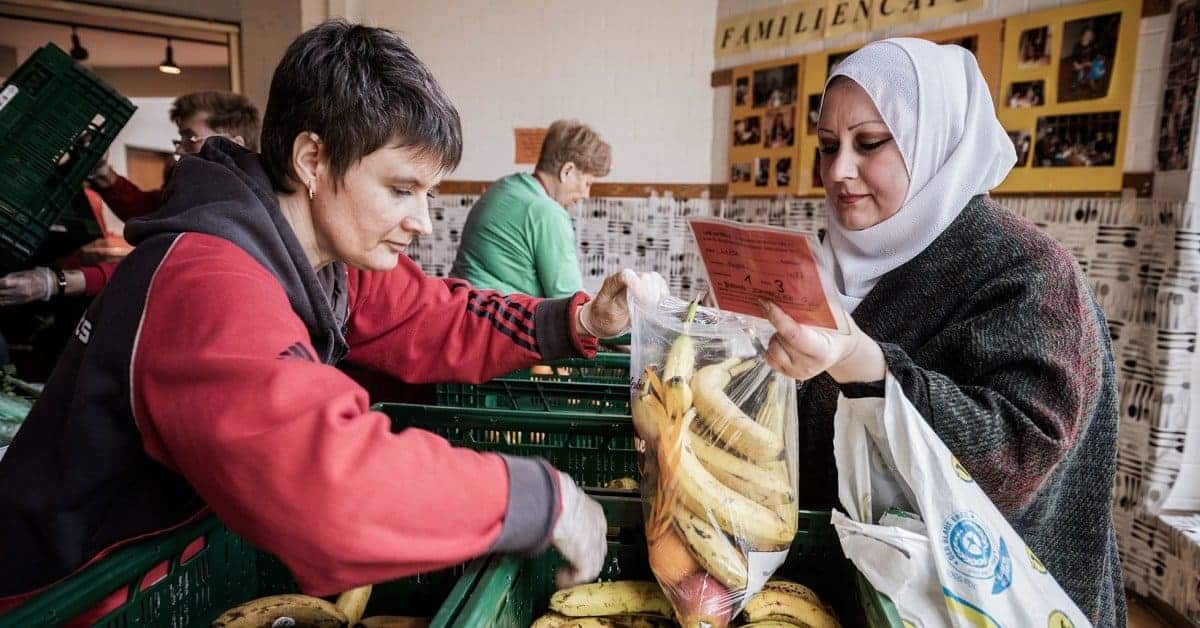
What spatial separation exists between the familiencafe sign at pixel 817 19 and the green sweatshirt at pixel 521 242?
1616mm

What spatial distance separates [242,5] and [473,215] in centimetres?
279

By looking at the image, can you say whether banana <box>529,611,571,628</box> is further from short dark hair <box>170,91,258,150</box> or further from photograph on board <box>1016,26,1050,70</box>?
photograph on board <box>1016,26,1050,70</box>

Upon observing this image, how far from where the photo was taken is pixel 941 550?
90 cm

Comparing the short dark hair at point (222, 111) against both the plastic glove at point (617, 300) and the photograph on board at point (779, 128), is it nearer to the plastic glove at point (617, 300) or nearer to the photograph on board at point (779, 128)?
the plastic glove at point (617, 300)

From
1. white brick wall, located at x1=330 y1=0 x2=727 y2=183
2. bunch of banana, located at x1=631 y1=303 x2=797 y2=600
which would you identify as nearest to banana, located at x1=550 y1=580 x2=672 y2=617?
bunch of banana, located at x1=631 y1=303 x2=797 y2=600

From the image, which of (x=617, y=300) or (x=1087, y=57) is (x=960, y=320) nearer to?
(x=617, y=300)

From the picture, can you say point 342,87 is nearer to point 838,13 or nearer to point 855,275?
point 855,275

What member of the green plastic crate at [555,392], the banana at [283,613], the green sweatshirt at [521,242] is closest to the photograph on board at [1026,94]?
the green sweatshirt at [521,242]

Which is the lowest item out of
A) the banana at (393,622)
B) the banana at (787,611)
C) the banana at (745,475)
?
the banana at (393,622)

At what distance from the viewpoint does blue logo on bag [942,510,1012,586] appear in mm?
898

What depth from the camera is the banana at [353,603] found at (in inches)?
44.8

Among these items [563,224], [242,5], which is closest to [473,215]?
[563,224]

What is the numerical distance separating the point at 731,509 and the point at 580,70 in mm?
3546

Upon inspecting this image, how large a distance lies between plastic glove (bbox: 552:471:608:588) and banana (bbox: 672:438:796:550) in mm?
133
